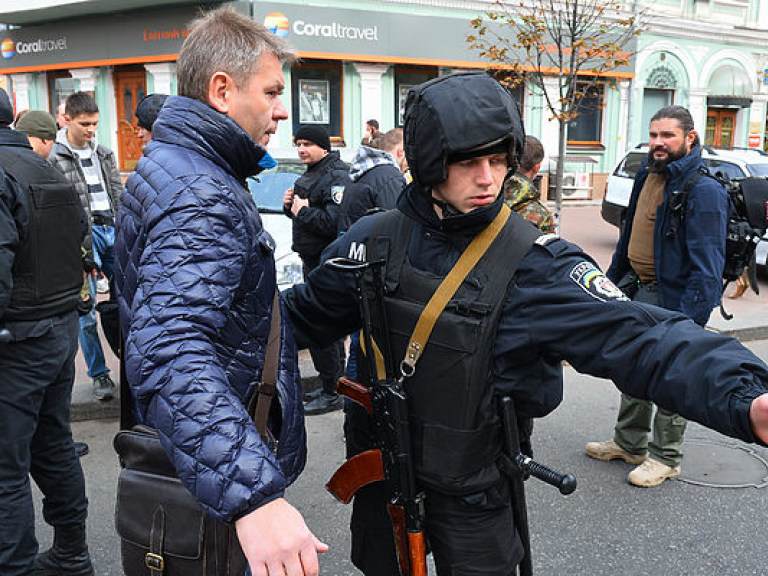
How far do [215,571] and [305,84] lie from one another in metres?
15.9

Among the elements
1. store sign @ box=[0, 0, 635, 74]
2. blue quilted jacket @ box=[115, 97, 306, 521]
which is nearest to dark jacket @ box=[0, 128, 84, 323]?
blue quilted jacket @ box=[115, 97, 306, 521]

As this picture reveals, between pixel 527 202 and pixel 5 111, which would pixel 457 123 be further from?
pixel 527 202

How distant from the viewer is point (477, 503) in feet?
6.59

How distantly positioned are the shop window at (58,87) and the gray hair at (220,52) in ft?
61.5

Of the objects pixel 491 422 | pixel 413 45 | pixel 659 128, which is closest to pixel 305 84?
pixel 413 45

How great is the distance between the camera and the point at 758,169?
1070 cm

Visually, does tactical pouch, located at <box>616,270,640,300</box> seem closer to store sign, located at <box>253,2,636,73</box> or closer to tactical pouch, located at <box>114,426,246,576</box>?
tactical pouch, located at <box>114,426,246,576</box>

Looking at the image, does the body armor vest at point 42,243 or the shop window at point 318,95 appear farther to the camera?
the shop window at point 318,95

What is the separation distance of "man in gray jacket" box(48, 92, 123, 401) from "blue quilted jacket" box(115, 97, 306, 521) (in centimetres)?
376

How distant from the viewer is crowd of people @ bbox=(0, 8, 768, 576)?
4.66 feet

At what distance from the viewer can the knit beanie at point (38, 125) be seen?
4.81 m

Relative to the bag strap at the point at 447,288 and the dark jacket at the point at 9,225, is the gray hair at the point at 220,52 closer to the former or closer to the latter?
the bag strap at the point at 447,288

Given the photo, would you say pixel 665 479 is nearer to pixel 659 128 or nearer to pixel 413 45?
pixel 659 128

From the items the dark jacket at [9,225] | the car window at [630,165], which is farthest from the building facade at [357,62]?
the dark jacket at [9,225]
